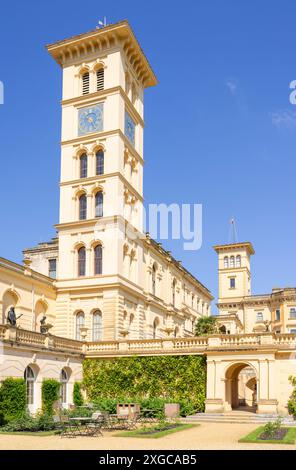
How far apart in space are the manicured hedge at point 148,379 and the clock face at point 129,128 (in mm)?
19466

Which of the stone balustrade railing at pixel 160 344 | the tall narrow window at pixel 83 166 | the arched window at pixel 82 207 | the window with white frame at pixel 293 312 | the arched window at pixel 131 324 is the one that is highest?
the tall narrow window at pixel 83 166

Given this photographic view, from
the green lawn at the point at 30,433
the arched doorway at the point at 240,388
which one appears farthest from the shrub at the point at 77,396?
the green lawn at the point at 30,433

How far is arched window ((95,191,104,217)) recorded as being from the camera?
4344 cm

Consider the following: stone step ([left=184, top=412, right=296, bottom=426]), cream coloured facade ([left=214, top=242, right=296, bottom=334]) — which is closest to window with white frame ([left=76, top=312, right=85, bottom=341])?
stone step ([left=184, top=412, right=296, bottom=426])

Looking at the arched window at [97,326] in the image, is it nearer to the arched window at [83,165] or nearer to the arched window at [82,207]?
the arched window at [82,207]

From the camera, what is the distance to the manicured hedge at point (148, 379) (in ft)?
109

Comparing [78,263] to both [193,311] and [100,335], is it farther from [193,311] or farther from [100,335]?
[193,311]

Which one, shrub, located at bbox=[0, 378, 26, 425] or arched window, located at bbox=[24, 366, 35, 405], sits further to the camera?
arched window, located at bbox=[24, 366, 35, 405]

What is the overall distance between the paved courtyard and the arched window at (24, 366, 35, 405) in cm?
822

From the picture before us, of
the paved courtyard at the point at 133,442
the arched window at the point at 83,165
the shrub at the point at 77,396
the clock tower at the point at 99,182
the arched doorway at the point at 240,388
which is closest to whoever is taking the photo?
the paved courtyard at the point at 133,442

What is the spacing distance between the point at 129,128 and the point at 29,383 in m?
24.6

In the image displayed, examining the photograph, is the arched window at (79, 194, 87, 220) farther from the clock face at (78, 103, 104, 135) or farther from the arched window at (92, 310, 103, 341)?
the arched window at (92, 310, 103, 341)

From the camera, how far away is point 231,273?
92062mm
